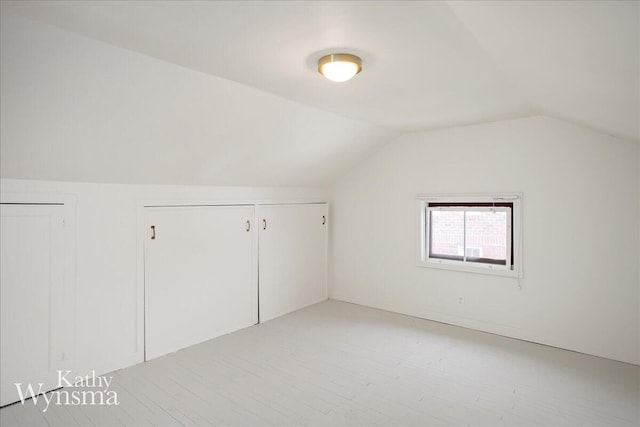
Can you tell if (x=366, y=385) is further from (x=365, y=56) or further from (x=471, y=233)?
(x=365, y=56)

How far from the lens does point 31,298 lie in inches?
107

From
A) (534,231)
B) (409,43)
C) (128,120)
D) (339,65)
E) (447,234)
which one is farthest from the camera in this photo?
(447,234)

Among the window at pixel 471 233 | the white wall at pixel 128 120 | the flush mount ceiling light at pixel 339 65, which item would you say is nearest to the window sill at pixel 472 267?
the window at pixel 471 233

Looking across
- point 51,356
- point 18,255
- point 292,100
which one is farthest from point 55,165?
point 292,100

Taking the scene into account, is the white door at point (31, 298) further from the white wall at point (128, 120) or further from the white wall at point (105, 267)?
the white wall at point (128, 120)

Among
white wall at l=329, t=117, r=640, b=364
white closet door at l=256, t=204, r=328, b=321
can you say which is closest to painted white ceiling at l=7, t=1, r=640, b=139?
white wall at l=329, t=117, r=640, b=364

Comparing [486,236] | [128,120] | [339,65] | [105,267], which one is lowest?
[105,267]

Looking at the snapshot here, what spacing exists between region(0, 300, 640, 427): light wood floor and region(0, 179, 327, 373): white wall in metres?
0.24

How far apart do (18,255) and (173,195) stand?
1258 mm

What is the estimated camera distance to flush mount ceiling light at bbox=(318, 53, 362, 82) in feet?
7.37

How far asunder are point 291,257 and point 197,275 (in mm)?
1357

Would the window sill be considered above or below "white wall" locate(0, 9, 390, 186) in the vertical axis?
below

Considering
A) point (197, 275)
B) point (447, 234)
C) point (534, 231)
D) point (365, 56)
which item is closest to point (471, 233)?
point (447, 234)

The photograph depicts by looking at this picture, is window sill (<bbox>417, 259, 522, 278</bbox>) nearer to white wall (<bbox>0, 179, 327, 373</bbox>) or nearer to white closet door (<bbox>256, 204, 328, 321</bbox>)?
white closet door (<bbox>256, 204, 328, 321</bbox>)
